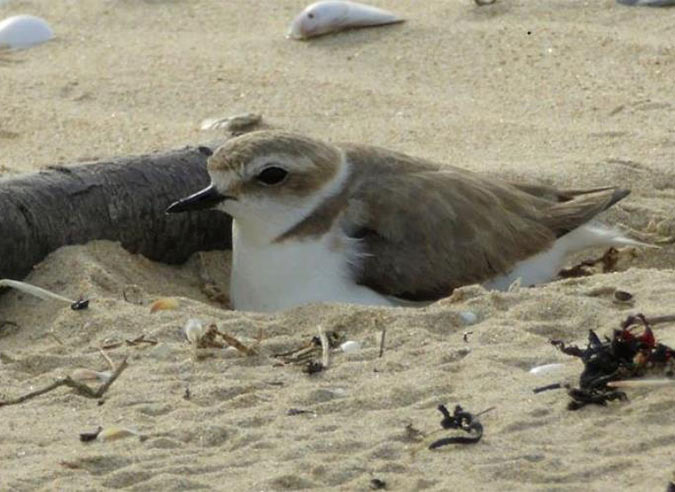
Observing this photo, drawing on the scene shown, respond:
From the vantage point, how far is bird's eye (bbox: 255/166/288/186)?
6160 millimetres

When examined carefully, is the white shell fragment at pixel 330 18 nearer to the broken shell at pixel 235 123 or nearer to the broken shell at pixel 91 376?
the broken shell at pixel 235 123

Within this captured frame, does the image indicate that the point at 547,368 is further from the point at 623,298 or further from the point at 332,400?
the point at 623,298

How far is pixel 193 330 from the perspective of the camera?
5.10 metres

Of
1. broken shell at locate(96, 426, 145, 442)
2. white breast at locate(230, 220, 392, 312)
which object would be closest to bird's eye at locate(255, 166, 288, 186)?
white breast at locate(230, 220, 392, 312)

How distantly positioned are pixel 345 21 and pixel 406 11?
50 centimetres

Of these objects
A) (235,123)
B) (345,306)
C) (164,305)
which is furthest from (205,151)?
(345,306)

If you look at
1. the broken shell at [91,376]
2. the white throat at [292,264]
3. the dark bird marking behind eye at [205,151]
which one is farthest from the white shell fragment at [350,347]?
the dark bird marking behind eye at [205,151]

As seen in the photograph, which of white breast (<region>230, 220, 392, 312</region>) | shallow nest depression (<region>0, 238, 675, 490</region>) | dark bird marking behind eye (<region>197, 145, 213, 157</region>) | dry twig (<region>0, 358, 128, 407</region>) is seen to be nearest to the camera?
shallow nest depression (<region>0, 238, 675, 490</region>)

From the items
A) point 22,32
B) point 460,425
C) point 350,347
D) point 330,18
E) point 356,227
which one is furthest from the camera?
point 22,32

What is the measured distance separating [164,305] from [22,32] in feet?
13.4

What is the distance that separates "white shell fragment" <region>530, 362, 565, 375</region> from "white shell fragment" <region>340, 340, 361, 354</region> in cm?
57

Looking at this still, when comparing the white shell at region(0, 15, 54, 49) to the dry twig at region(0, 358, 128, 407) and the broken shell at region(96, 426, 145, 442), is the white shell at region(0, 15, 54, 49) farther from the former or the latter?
the broken shell at region(96, 426, 145, 442)

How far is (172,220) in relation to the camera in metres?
6.50

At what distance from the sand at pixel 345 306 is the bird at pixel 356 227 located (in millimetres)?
376
